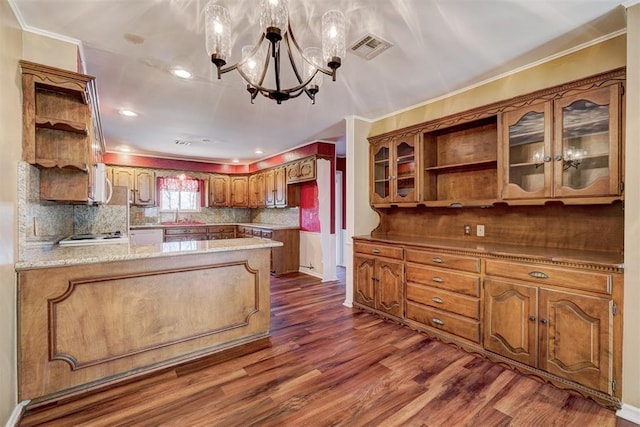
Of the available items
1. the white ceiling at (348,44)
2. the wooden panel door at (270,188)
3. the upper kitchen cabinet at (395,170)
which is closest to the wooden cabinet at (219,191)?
the wooden panel door at (270,188)

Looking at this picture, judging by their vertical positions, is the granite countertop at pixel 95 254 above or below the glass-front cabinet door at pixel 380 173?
below

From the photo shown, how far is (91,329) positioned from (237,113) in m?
2.73

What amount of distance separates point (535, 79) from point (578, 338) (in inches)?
80.1

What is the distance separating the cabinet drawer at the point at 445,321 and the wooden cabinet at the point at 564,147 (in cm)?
117

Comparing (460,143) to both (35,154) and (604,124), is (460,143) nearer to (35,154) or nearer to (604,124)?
(604,124)

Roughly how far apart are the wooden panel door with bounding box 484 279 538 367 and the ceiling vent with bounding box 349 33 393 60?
2058 millimetres

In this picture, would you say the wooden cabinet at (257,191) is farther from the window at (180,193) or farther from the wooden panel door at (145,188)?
Result: the wooden panel door at (145,188)

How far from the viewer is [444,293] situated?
2789 millimetres

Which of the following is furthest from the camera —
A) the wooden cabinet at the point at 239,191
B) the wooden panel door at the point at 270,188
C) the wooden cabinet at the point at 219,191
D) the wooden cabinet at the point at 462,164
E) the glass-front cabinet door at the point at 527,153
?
the wooden cabinet at the point at 239,191

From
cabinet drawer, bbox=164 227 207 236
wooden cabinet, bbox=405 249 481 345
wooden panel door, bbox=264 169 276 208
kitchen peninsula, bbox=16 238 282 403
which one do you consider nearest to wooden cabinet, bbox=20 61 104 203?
kitchen peninsula, bbox=16 238 282 403

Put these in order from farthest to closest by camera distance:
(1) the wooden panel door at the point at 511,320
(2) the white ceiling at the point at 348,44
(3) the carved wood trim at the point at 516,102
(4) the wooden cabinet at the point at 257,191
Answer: (4) the wooden cabinet at the point at 257,191 < (1) the wooden panel door at the point at 511,320 < (3) the carved wood trim at the point at 516,102 < (2) the white ceiling at the point at 348,44

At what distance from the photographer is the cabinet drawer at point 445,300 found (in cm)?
258

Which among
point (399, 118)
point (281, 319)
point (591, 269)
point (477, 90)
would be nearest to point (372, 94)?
point (399, 118)

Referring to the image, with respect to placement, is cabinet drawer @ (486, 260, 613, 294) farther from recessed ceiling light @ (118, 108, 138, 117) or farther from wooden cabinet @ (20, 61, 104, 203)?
recessed ceiling light @ (118, 108, 138, 117)
